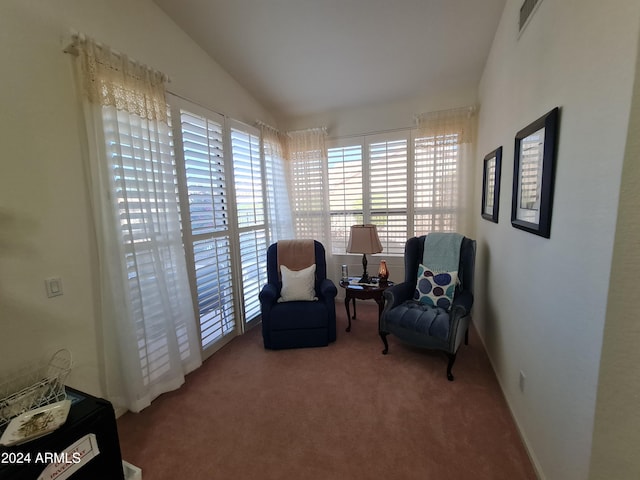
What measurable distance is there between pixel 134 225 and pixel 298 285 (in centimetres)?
152

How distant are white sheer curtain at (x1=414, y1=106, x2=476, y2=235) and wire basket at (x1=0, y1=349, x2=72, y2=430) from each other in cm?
344

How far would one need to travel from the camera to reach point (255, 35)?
243 cm

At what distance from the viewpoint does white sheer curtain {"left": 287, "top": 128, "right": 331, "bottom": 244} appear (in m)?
3.66

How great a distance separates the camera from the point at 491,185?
2.48 metres

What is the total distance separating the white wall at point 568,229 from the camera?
924 millimetres

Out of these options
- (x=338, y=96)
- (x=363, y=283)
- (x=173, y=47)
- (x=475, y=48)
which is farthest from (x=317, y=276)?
(x=475, y=48)

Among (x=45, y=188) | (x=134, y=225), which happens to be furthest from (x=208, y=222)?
(x=45, y=188)

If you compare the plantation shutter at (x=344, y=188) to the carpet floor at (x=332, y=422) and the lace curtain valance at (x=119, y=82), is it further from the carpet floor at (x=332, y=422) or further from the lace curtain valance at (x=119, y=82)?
the lace curtain valance at (x=119, y=82)

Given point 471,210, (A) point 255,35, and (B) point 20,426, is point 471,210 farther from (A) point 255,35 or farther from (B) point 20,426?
(B) point 20,426

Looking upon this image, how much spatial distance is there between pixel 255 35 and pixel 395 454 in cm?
325

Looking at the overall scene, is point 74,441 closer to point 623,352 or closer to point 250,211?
point 623,352

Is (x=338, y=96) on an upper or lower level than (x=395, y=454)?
upper

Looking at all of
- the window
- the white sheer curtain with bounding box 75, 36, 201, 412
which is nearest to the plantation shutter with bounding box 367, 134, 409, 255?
the window

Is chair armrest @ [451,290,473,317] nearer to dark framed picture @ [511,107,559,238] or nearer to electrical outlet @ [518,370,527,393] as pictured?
electrical outlet @ [518,370,527,393]
